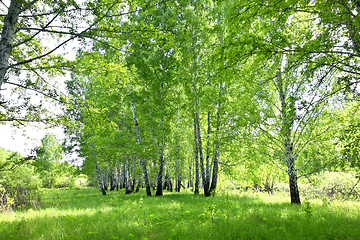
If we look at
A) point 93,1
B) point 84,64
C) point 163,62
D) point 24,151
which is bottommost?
point 24,151

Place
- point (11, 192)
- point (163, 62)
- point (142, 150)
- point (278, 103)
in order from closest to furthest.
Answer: point (11, 192) < point (278, 103) < point (142, 150) < point (163, 62)

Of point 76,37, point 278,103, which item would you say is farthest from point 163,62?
point 76,37

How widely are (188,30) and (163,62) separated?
8.77ft

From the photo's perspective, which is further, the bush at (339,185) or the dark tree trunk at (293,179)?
the bush at (339,185)

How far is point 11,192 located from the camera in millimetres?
8484

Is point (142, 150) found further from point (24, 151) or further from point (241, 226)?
point (241, 226)

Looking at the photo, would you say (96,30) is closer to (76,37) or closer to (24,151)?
(76,37)

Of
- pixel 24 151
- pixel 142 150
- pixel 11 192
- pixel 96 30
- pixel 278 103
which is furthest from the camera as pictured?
pixel 142 150

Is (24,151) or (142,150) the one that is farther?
(142,150)

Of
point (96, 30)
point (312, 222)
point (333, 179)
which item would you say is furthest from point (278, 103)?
point (96, 30)

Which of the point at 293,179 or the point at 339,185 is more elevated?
the point at 293,179

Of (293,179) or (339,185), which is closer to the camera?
(293,179)

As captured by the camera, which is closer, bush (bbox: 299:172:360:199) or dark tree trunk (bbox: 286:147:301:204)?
Result: dark tree trunk (bbox: 286:147:301:204)

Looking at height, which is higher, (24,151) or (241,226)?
(24,151)
